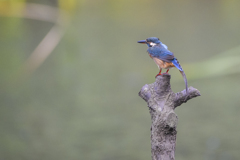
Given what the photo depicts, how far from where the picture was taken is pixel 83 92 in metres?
3.46

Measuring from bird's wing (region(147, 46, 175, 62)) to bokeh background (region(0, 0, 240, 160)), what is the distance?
1.67 metres

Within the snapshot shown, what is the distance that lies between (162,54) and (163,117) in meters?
0.22

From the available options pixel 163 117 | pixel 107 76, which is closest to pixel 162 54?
pixel 163 117

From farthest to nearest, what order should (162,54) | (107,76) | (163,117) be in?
(107,76), (162,54), (163,117)

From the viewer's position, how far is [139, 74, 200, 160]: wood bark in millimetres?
905

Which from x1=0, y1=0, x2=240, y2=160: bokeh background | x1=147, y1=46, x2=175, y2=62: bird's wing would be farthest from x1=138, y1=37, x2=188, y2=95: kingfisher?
x1=0, y1=0, x2=240, y2=160: bokeh background

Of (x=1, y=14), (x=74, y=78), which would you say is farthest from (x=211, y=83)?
(x=1, y=14)

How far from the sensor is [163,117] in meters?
0.90

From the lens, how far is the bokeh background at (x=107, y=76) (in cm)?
276

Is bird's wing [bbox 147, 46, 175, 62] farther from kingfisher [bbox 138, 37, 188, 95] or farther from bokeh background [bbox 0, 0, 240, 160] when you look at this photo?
bokeh background [bbox 0, 0, 240, 160]

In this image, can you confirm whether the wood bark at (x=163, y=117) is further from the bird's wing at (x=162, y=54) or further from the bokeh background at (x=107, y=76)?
the bokeh background at (x=107, y=76)

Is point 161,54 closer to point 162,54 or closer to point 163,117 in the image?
point 162,54

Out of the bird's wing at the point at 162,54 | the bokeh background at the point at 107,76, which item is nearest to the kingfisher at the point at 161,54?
the bird's wing at the point at 162,54

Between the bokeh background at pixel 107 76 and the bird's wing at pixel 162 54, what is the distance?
1.67m
